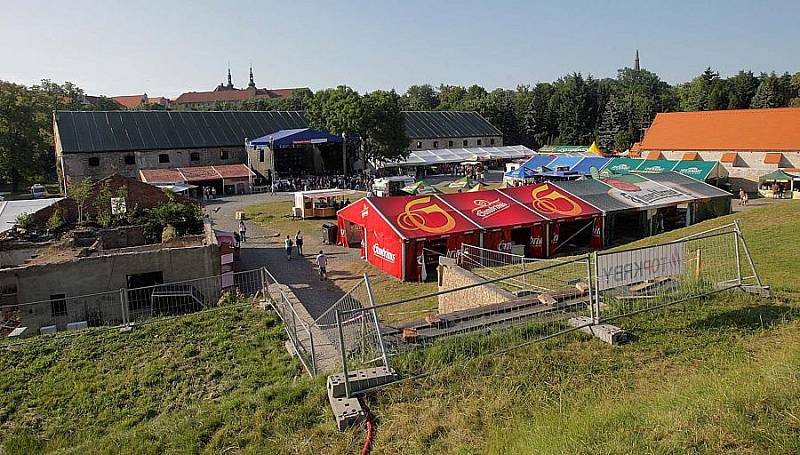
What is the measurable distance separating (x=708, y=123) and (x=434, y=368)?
4332cm

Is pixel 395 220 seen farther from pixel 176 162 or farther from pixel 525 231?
pixel 176 162

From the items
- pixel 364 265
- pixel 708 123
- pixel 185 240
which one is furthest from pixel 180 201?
pixel 708 123

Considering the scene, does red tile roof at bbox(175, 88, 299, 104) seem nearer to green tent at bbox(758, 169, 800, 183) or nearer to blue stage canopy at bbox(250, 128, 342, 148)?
blue stage canopy at bbox(250, 128, 342, 148)

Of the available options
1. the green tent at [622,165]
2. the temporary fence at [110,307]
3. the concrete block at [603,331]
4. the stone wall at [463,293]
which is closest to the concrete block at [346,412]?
the concrete block at [603,331]

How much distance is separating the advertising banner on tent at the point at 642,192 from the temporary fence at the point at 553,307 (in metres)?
12.6

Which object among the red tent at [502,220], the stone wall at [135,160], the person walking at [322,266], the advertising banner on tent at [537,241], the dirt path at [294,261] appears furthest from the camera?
the stone wall at [135,160]

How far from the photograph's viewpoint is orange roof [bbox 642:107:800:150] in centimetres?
3738

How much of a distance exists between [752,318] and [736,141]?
37034mm

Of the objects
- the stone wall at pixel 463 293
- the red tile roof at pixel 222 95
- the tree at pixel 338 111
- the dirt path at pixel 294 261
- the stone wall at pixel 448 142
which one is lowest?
the dirt path at pixel 294 261

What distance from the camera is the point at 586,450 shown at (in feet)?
14.2

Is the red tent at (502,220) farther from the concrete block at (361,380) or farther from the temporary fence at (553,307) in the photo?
the concrete block at (361,380)

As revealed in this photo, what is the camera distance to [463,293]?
11367 mm

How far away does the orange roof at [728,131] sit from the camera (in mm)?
37375

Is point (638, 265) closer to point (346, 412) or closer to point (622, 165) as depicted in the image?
point (346, 412)
